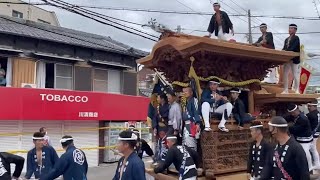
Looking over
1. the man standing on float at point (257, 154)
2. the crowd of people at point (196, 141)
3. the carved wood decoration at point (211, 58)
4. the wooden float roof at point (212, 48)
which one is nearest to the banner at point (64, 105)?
the crowd of people at point (196, 141)

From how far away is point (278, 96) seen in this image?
29.7ft

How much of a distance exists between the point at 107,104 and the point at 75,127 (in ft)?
5.17

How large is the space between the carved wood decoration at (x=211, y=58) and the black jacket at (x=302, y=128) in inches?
48.2

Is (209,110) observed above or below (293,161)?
above

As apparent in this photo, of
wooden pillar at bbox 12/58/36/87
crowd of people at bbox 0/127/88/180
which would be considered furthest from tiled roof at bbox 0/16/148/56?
crowd of people at bbox 0/127/88/180

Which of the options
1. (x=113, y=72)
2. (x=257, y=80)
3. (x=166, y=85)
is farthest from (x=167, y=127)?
(x=113, y=72)

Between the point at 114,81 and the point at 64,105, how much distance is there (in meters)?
4.44

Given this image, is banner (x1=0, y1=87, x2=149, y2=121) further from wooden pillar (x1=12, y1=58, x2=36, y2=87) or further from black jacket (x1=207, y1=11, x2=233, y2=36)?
black jacket (x1=207, y1=11, x2=233, y2=36)

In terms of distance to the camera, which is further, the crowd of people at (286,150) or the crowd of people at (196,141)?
the crowd of people at (196,141)

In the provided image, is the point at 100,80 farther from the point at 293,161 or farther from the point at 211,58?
the point at 293,161

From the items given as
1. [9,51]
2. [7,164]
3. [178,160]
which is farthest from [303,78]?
[9,51]

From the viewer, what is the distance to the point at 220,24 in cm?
898

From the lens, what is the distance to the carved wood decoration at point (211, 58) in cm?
738

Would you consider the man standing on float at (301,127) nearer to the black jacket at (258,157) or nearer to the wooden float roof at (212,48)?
the wooden float roof at (212,48)
